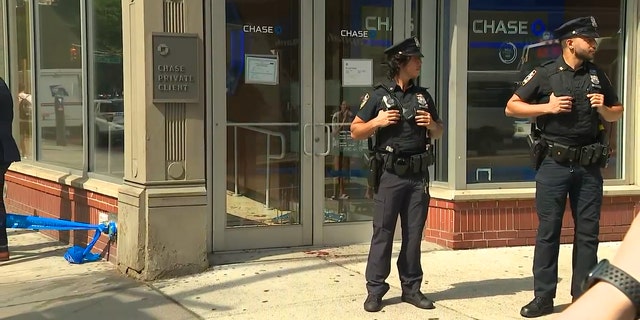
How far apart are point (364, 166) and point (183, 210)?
200 cm

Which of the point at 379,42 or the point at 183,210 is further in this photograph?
the point at 379,42

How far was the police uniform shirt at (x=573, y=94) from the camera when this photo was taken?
4730mm

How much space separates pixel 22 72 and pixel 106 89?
2613 millimetres

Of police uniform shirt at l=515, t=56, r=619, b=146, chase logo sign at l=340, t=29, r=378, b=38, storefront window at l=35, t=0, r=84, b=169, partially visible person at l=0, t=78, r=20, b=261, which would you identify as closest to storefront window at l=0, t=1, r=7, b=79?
storefront window at l=35, t=0, r=84, b=169

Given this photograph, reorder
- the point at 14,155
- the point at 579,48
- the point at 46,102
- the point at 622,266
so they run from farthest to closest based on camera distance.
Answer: the point at 46,102
the point at 14,155
the point at 579,48
the point at 622,266

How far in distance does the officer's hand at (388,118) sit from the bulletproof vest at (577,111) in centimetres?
103

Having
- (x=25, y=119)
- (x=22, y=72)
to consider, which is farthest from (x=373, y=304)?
(x=22, y=72)

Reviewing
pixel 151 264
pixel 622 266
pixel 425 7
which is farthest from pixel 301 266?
pixel 622 266

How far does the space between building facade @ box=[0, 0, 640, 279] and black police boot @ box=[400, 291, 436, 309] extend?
174 centimetres

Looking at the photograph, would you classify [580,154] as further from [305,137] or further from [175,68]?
[175,68]

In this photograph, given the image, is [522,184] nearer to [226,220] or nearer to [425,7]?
→ [425,7]

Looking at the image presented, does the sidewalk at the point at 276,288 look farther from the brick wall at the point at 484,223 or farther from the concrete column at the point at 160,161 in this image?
the concrete column at the point at 160,161

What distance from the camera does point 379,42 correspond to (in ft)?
22.7

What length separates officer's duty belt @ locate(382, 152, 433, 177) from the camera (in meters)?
4.85
